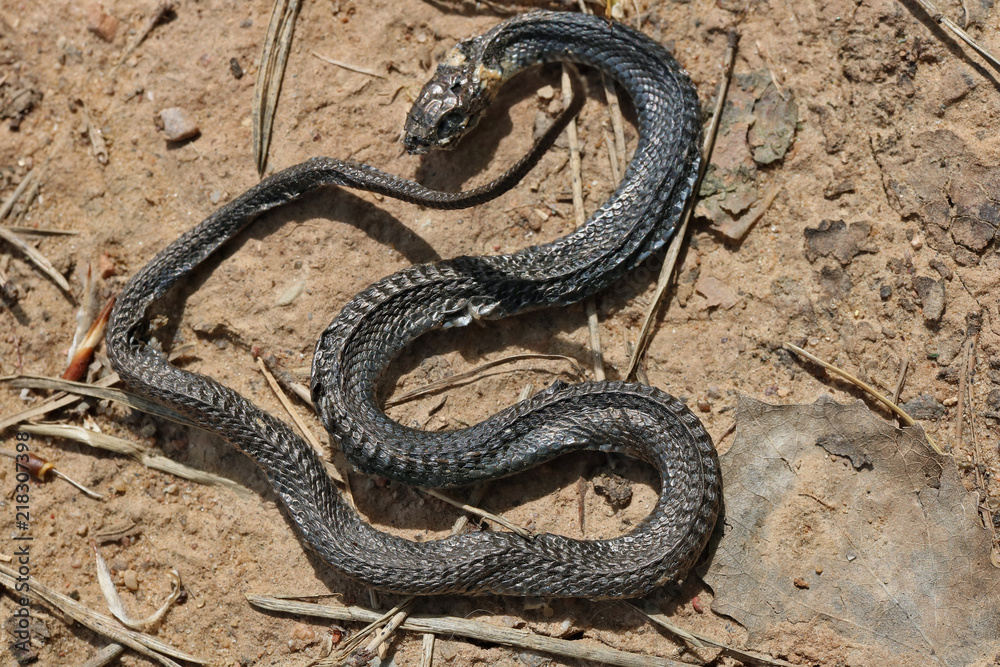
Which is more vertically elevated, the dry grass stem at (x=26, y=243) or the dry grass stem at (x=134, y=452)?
the dry grass stem at (x=26, y=243)

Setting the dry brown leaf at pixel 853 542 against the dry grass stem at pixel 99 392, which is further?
the dry grass stem at pixel 99 392

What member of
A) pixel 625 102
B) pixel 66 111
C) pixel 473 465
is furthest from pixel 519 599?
pixel 66 111

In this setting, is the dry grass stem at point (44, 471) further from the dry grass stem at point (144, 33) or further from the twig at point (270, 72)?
the dry grass stem at point (144, 33)

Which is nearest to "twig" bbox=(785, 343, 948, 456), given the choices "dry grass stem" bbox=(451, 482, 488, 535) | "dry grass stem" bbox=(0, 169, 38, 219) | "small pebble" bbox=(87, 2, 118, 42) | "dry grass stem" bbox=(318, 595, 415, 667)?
"dry grass stem" bbox=(451, 482, 488, 535)

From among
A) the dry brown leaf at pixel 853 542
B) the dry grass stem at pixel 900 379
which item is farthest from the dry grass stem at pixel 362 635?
the dry grass stem at pixel 900 379

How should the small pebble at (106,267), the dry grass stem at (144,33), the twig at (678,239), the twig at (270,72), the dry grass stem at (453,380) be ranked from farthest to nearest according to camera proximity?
the dry grass stem at (144,33) < the twig at (270,72) < the small pebble at (106,267) < the dry grass stem at (453,380) < the twig at (678,239)

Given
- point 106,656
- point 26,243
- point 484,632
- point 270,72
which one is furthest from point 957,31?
point 106,656

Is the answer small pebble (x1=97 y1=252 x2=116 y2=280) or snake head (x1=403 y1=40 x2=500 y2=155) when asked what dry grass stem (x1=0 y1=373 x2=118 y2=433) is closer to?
small pebble (x1=97 y1=252 x2=116 y2=280)
